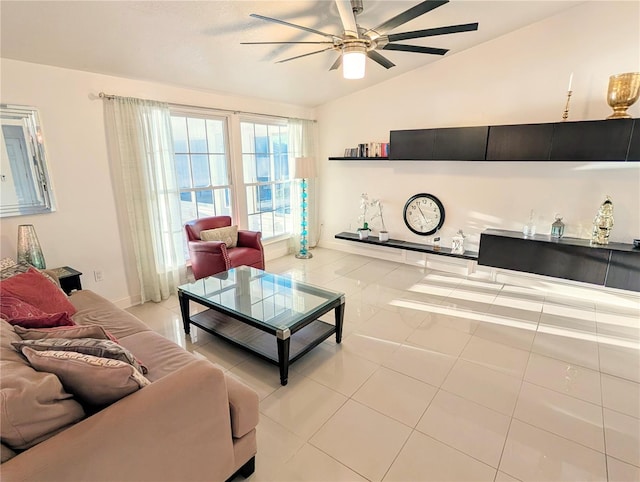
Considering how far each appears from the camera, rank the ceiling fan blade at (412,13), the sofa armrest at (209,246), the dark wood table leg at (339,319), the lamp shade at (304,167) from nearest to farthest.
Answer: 1. the ceiling fan blade at (412,13)
2. the dark wood table leg at (339,319)
3. the sofa armrest at (209,246)
4. the lamp shade at (304,167)

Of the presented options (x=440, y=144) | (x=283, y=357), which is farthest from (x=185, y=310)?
(x=440, y=144)

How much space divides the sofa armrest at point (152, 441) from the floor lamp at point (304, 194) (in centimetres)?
394

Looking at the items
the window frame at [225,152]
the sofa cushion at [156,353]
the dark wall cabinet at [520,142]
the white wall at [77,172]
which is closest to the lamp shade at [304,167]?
the window frame at [225,152]

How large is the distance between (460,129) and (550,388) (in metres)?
2.90

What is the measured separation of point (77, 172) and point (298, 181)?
3109 mm

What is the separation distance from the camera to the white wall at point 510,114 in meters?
3.33

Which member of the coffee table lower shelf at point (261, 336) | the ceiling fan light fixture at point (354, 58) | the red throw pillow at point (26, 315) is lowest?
the coffee table lower shelf at point (261, 336)

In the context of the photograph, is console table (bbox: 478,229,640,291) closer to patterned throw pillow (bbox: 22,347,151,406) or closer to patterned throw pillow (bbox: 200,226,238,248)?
patterned throw pillow (bbox: 200,226,238,248)

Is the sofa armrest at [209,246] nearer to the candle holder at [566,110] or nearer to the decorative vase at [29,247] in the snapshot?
the decorative vase at [29,247]

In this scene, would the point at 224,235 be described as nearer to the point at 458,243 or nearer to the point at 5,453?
the point at 458,243

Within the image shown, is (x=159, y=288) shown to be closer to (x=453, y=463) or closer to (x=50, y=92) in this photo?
(x=50, y=92)

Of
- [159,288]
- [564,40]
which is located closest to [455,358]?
[159,288]

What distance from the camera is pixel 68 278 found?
279 centimetres

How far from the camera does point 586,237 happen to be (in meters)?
3.61
